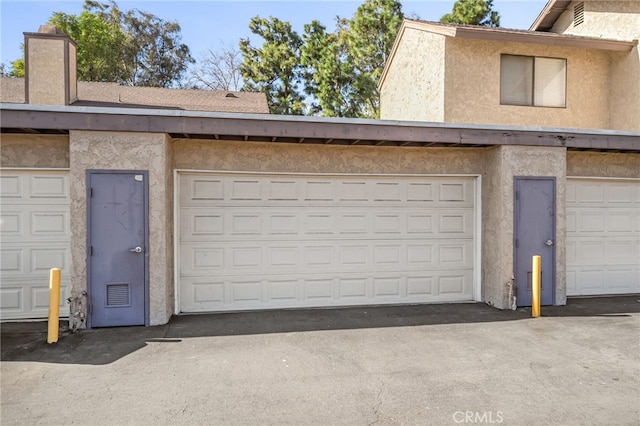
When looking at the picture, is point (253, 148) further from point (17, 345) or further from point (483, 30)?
point (483, 30)

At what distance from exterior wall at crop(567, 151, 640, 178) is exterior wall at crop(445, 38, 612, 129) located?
2.89 metres

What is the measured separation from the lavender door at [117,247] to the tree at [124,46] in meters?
20.5

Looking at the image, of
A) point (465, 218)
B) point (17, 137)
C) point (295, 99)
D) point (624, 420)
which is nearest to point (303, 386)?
point (624, 420)

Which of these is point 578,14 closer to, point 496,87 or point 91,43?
point 496,87

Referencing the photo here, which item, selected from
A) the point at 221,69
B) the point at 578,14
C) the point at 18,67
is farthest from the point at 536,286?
the point at 18,67

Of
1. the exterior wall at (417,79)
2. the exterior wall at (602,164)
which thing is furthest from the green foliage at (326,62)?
the exterior wall at (602,164)

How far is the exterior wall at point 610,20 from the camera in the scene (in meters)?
10.6

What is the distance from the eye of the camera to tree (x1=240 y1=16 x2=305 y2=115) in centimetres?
2303

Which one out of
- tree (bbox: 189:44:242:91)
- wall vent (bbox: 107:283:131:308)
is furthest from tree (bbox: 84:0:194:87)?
wall vent (bbox: 107:283:131:308)

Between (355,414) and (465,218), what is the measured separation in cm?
491

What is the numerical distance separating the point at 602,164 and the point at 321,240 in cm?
574

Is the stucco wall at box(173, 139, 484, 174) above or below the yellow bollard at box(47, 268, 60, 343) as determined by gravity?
above

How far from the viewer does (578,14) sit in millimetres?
11977

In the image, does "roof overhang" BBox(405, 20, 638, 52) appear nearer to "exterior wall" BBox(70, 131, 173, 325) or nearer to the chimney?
"exterior wall" BBox(70, 131, 173, 325)
